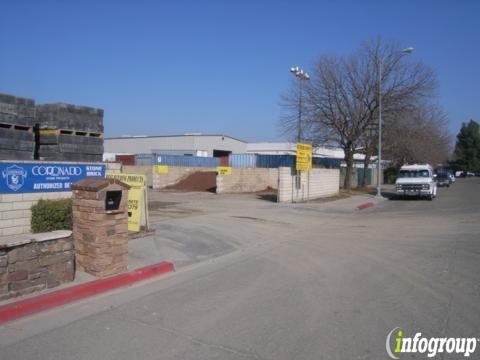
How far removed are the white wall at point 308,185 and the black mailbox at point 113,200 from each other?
16.2 metres

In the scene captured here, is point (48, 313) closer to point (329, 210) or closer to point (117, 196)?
point (117, 196)

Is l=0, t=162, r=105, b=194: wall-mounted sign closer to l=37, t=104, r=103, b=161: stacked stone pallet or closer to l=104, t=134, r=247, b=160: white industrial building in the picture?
l=37, t=104, r=103, b=161: stacked stone pallet

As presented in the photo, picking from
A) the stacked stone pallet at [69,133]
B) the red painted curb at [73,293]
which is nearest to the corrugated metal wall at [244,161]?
the stacked stone pallet at [69,133]

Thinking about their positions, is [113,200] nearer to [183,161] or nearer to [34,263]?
[34,263]

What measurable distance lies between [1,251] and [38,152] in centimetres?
690

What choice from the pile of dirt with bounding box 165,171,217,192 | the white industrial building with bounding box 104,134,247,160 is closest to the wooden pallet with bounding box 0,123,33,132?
the pile of dirt with bounding box 165,171,217,192

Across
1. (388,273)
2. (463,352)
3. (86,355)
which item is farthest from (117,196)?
(463,352)

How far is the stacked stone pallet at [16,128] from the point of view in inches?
422

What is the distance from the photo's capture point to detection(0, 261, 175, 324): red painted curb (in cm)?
568

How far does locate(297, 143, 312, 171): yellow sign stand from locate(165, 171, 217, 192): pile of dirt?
12.1 metres

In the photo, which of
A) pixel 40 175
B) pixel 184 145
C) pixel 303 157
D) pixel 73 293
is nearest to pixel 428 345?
pixel 73 293

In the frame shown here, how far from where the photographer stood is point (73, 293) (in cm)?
643

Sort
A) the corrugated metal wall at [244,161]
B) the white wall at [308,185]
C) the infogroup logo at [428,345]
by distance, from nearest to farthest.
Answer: the infogroup logo at [428,345], the white wall at [308,185], the corrugated metal wall at [244,161]

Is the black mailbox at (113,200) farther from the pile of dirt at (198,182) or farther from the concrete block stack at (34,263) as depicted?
the pile of dirt at (198,182)
